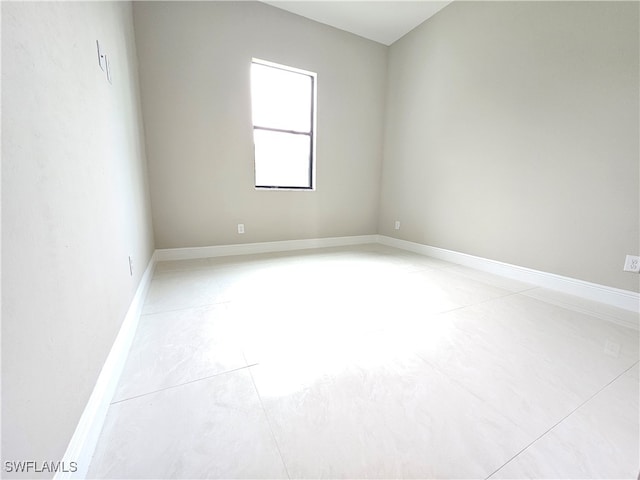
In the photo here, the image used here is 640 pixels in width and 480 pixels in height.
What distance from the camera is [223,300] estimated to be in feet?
5.88

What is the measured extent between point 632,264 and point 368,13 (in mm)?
3541

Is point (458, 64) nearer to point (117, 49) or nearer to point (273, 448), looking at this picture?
point (117, 49)

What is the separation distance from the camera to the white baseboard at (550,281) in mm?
1773

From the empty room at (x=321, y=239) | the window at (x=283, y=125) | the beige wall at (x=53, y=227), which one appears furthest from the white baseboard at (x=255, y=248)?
the beige wall at (x=53, y=227)

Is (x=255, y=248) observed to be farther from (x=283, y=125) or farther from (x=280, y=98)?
(x=280, y=98)

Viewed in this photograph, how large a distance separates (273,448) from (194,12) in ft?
12.0

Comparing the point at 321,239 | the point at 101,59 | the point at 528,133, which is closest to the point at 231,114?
the point at 101,59

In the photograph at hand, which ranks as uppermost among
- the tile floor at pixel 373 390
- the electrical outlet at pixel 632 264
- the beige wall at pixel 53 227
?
the beige wall at pixel 53 227

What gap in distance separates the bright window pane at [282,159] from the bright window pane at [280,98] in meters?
0.12

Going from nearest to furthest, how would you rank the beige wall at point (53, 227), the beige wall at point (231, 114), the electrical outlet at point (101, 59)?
1. the beige wall at point (53, 227)
2. the electrical outlet at point (101, 59)
3. the beige wall at point (231, 114)

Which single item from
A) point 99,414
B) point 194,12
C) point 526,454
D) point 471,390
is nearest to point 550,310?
point 471,390

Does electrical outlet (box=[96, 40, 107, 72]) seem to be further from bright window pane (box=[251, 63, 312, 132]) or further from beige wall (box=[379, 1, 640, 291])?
beige wall (box=[379, 1, 640, 291])

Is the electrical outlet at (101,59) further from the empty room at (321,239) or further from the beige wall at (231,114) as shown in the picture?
the beige wall at (231,114)

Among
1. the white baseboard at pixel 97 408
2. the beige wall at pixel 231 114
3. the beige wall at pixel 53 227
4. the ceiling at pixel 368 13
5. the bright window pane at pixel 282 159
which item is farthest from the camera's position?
the bright window pane at pixel 282 159
